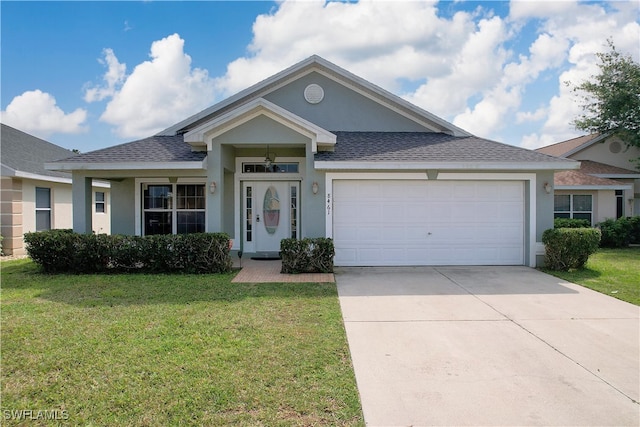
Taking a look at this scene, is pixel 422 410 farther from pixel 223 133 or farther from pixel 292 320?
pixel 223 133

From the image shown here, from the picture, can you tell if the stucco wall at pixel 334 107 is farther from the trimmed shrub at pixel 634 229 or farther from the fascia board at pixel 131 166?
the trimmed shrub at pixel 634 229

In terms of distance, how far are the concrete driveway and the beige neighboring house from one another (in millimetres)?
11735

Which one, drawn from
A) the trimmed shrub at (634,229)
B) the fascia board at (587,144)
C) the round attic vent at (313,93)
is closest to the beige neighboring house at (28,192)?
the round attic vent at (313,93)

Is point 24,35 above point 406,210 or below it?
above

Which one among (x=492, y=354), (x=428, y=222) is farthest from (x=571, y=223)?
(x=492, y=354)

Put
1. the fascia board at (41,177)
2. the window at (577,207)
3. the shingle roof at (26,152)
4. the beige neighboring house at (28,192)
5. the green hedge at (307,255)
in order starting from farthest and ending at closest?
the window at (577,207), the shingle roof at (26,152), the beige neighboring house at (28,192), the fascia board at (41,177), the green hedge at (307,255)

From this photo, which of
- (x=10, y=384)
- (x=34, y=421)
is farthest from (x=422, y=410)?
(x=10, y=384)

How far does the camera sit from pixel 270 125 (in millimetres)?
10258

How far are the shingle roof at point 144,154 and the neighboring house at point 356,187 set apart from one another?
3 centimetres

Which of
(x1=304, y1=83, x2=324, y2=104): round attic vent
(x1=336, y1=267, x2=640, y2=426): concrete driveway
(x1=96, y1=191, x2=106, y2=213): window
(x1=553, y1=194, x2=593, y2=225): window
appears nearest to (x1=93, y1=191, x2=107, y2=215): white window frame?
(x1=96, y1=191, x2=106, y2=213): window

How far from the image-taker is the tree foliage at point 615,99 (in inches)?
749

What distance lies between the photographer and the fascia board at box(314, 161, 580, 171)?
32.7 feet

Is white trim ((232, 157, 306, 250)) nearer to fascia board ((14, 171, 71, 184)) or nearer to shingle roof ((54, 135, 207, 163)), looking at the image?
shingle roof ((54, 135, 207, 163))

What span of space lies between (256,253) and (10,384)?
8518mm
